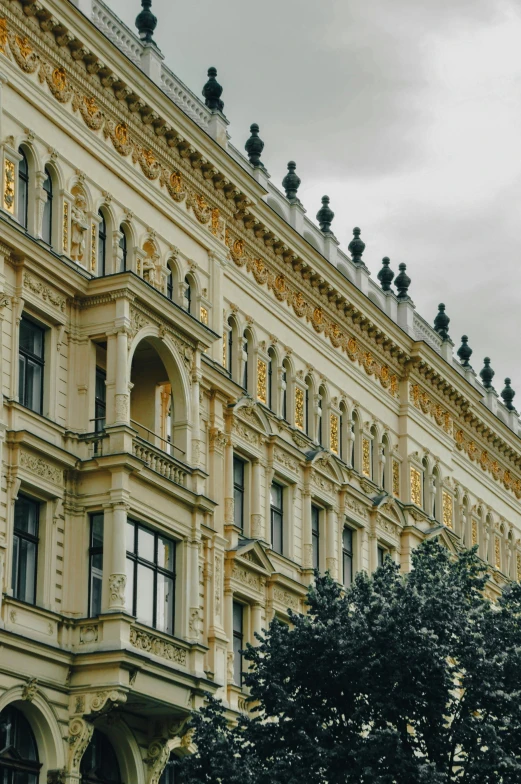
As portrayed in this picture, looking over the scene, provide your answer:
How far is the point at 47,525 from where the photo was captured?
3488cm

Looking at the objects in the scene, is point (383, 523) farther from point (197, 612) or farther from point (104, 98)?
point (104, 98)

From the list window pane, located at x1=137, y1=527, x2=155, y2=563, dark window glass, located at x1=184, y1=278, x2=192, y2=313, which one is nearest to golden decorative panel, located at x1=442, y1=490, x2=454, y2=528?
dark window glass, located at x1=184, y1=278, x2=192, y2=313

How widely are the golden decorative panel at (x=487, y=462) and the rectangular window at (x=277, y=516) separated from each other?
51.8ft

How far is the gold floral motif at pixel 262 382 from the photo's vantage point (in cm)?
4575

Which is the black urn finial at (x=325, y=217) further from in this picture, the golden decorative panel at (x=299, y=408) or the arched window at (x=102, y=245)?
the arched window at (x=102, y=245)

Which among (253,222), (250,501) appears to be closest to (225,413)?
(250,501)

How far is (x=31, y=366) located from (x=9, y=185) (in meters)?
3.88

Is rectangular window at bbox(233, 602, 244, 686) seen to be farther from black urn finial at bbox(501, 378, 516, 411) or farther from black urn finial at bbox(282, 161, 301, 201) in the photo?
black urn finial at bbox(501, 378, 516, 411)

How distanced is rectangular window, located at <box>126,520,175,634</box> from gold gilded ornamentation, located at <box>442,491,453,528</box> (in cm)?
2182

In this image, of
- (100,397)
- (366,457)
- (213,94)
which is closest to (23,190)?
(100,397)

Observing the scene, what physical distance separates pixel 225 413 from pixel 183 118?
7.68m

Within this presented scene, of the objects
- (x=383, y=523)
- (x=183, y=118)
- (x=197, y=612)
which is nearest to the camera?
(x=197, y=612)

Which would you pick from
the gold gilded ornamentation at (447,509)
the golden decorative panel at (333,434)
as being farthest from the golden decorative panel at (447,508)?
the golden decorative panel at (333,434)

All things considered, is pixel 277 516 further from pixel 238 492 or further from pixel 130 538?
pixel 130 538
